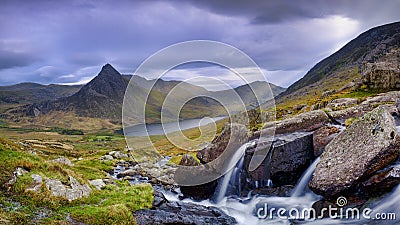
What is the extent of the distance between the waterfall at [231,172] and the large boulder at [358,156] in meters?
11.2

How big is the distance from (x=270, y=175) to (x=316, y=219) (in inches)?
363

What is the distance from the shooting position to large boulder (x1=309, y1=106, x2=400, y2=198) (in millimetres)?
23062

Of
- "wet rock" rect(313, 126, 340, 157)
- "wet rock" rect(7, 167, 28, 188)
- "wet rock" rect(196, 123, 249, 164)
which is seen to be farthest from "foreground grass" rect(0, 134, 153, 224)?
"wet rock" rect(313, 126, 340, 157)

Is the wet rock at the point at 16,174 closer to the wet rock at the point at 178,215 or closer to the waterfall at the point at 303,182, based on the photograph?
the wet rock at the point at 178,215

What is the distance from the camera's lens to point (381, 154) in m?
23.0

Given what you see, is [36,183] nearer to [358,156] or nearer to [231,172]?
[231,172]

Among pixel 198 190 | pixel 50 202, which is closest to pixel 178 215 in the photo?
pixel 50 202

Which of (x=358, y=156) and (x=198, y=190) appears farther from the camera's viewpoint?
(x=198, y=190)

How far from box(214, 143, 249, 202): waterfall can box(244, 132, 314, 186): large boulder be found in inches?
101

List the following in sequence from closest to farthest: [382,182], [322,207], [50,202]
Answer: [50,202] → [382,182] → [322,207]

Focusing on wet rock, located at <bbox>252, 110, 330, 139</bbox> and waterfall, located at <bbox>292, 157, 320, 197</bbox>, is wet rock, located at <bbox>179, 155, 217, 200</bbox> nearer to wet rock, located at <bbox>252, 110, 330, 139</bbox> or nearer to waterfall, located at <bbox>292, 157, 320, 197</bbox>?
wet rock, located at <bbox>252, 110, 330, 139</bbox>

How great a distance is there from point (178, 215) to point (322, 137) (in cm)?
1748

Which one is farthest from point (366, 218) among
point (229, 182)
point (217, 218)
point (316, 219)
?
point (229, 182)

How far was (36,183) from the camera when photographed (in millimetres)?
21312
